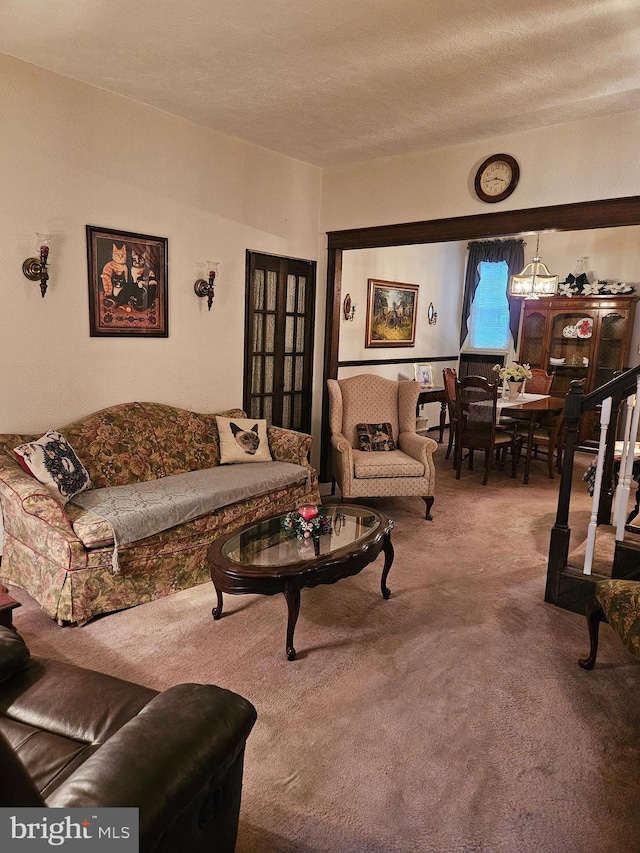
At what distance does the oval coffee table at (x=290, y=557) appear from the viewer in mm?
2625

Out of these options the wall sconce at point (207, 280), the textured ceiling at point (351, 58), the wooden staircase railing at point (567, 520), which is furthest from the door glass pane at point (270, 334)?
the wooden staircase railing at point (567, 520)

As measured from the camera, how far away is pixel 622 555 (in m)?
2.94

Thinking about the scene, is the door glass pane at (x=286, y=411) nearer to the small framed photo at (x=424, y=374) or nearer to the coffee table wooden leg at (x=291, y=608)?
the small framed photo at (x=424, y=374)

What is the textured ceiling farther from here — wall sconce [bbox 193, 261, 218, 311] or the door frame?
wall sconce [bbox 193, 261, 218, 311]

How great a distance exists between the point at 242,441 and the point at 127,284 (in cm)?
136

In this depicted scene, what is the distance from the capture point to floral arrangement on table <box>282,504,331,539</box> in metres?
3.05

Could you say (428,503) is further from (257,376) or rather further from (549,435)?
(549,435)

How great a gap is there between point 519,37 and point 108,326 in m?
2.85

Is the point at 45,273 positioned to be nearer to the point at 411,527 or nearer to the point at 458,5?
the point at 458,5

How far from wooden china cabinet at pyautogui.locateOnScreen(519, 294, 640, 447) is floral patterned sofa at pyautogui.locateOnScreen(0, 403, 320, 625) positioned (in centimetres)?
465

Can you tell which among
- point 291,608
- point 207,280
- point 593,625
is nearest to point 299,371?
point 207,280

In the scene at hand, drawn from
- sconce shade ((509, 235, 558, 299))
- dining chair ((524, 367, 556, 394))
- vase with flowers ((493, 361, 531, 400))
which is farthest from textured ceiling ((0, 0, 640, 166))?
dining chair ((524, 367, 556, 394))

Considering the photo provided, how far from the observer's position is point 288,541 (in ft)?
9.83

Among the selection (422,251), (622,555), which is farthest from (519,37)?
(422,251)
